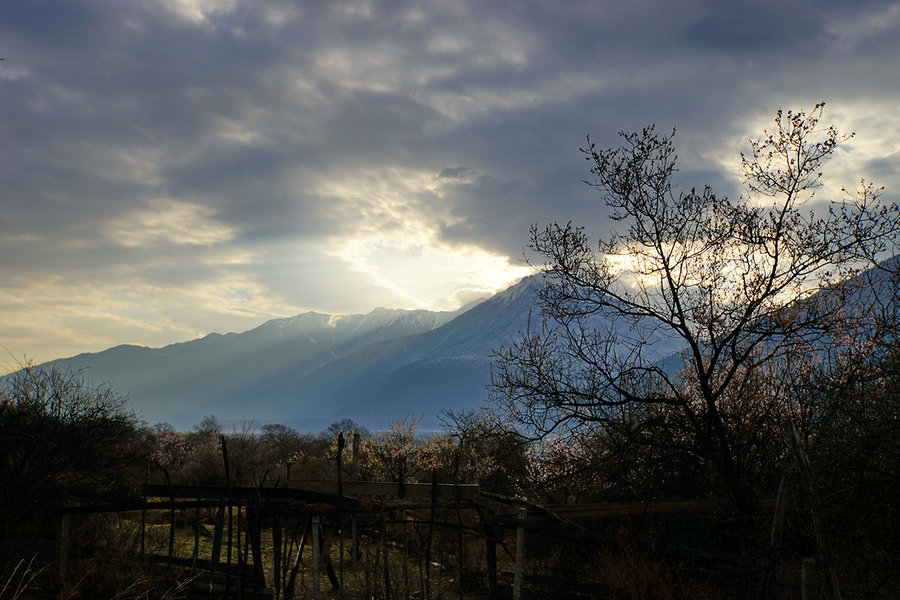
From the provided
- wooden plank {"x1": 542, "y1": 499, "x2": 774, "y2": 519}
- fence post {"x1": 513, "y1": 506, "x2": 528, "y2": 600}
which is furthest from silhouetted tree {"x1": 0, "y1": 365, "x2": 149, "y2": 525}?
wooden plank {"x1": 542, "y1": 499, "x2": 774, "y2": 519}

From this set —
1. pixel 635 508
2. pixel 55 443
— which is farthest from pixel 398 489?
pixel 55 443

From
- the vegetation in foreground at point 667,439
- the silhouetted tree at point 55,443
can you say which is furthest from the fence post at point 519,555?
the silhouetted tree at point 55,443

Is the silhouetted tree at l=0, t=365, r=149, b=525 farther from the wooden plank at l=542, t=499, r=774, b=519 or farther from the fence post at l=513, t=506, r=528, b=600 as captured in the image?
the wooden plank at l=542, t=499, r=774, b=519

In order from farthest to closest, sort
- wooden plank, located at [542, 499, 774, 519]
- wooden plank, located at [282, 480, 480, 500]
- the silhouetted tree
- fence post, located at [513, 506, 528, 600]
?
the silhouetted tree
wooden plank, located at [542, 499, 774, 519]
wooden plank, located at [282, 480, 480, 500]
fence post, located at [513, 506, 528, 600]

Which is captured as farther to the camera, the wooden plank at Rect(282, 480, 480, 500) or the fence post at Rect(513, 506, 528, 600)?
the wooden plank at Rect(282, 480, 480, 500)

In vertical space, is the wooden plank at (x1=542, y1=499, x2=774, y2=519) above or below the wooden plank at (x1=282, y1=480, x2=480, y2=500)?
below

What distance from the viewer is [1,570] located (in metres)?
11.8

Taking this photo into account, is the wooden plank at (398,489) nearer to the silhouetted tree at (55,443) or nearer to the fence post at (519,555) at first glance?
the fence post at (519,555)

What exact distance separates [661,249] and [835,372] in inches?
164

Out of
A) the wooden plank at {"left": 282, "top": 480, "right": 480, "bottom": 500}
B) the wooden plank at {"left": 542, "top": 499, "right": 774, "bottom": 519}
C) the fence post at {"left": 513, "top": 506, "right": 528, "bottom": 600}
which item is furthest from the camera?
the wooden plank at {"left": 542, "top": 499, "right": 774, "bottom": 519}

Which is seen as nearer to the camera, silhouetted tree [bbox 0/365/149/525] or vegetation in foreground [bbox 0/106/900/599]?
vegetation in foreground [bbox 0/106/900/599]

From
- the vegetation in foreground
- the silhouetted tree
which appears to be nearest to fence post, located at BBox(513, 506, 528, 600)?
the vegetation in foreground

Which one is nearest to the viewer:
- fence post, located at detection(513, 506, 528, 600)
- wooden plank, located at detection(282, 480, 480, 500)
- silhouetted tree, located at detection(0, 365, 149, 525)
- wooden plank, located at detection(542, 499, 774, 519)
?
fence post, located at detection(513, 506, 528, 600)

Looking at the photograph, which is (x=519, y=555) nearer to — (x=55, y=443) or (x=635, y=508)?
(x=635, y=508)
